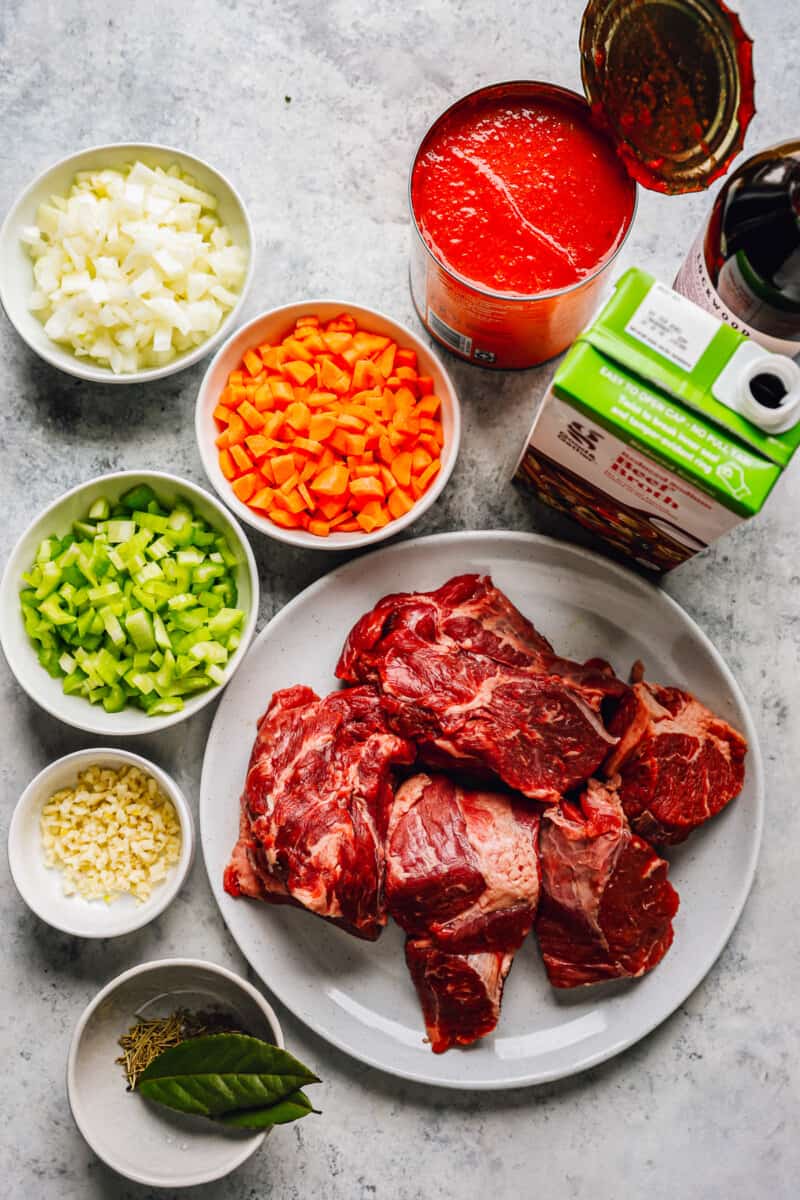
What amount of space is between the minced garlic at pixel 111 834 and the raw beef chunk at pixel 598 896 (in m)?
0.99

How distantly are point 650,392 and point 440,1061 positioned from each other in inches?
70.5

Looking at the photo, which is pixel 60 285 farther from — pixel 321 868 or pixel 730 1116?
pixel 730 1116

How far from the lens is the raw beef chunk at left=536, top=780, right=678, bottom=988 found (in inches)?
92.2

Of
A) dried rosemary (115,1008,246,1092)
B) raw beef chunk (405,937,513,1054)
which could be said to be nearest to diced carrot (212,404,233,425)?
raw beef chunk (405,937,513,1054)

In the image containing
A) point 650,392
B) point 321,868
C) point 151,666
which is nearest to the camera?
point 650,392

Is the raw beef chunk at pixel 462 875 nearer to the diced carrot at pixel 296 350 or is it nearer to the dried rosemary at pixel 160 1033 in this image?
the dried rosemary at pixel 160 1033

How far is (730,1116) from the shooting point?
2.59 meters

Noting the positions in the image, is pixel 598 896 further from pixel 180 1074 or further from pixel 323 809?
pixel 180 1074

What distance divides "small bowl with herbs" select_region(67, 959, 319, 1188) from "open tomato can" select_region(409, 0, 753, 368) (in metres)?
1.84

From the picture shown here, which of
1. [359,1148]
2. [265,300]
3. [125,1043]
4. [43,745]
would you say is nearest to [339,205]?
[265,300]

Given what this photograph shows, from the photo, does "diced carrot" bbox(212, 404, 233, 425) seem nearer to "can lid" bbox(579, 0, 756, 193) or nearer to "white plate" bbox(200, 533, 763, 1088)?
"white plate" bbox(200, 533, 763, 1088)

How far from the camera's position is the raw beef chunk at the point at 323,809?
2.28 meters

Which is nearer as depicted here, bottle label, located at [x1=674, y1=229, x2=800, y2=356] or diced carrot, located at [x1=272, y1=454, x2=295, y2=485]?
bottle label, located at [x1=674, y1=229, x2=800, y2=356]

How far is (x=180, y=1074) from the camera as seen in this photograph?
231 cm
